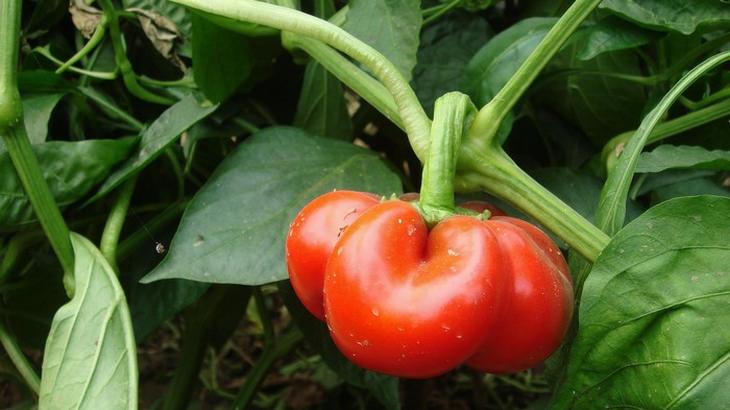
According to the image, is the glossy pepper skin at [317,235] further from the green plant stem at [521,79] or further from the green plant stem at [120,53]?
the green plant stem at [120,53]

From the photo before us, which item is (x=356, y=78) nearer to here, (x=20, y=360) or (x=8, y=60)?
(x=8, y=60)

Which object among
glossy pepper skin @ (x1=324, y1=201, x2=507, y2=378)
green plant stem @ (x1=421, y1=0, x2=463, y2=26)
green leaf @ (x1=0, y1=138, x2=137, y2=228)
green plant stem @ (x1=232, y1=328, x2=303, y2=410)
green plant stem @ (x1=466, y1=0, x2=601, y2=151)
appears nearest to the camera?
glossy pepper skin @ (x1=324, y1=201, x2=507, y2=378)

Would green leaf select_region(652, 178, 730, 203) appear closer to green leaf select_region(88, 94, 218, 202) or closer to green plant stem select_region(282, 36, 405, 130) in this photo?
green plant stem select_region(282, 36, 405, 130)

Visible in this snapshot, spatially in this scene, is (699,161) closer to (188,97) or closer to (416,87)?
(416,87)

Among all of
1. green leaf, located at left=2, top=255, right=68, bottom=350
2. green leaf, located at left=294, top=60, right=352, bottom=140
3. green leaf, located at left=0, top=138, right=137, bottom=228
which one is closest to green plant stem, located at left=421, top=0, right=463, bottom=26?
green leaf, located at left=294, top=60, right=352, bottom=140

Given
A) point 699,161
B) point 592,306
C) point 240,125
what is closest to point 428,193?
point 592,306

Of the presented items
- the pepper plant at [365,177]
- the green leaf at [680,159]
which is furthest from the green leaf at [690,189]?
the green leaf at [680,159]
